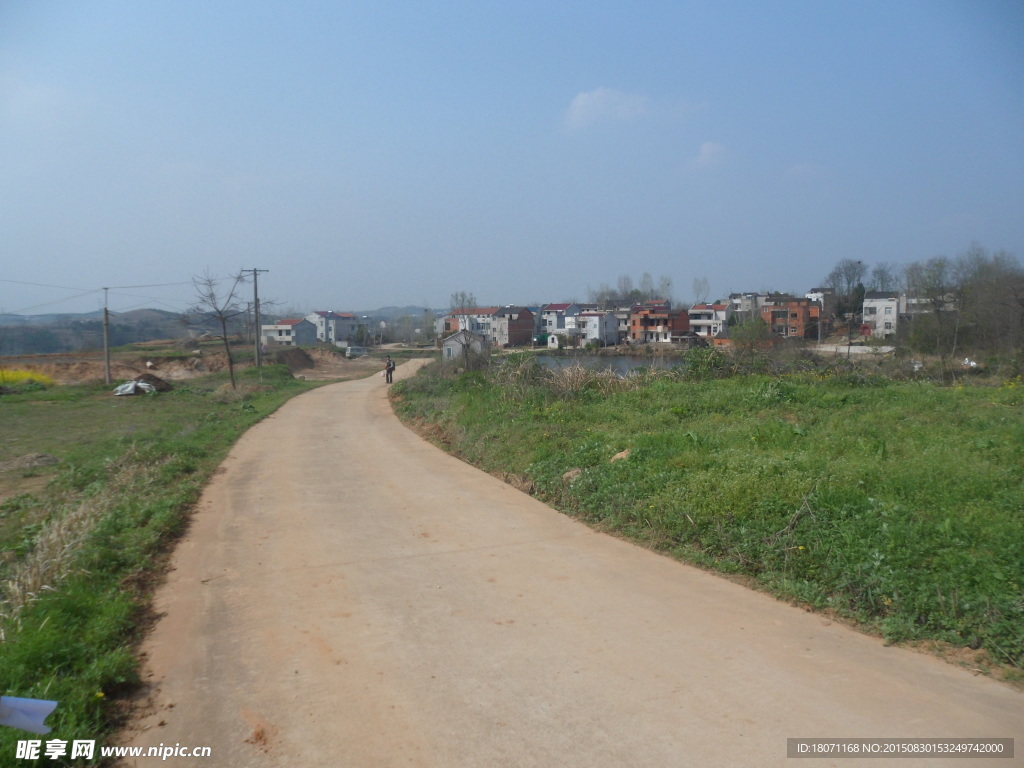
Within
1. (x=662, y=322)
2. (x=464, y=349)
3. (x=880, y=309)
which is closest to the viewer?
(x=464, y=349)

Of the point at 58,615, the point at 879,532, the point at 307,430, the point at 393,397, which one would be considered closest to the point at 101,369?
the point at 393,397

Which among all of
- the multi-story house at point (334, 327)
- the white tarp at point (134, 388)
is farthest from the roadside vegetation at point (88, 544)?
the multi-story house at point (334, 327)

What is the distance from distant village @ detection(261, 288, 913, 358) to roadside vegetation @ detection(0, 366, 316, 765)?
28861 mm

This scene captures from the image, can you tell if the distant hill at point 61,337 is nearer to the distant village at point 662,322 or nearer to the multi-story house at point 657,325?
the distant village at point 662,322

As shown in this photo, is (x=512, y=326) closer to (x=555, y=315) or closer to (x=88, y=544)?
(x=555, y=315)

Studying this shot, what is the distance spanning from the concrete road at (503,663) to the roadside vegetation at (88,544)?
1.09ft

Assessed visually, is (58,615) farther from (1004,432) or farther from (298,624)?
(1004,432)

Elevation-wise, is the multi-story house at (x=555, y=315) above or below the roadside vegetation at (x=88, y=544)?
above

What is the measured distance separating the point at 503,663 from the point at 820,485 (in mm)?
3816

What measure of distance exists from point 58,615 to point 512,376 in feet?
44.4

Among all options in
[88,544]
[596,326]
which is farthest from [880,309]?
[88,544]

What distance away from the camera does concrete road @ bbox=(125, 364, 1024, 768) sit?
4.02 m

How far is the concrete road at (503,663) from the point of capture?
13.2 feet

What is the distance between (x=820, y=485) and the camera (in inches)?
277
